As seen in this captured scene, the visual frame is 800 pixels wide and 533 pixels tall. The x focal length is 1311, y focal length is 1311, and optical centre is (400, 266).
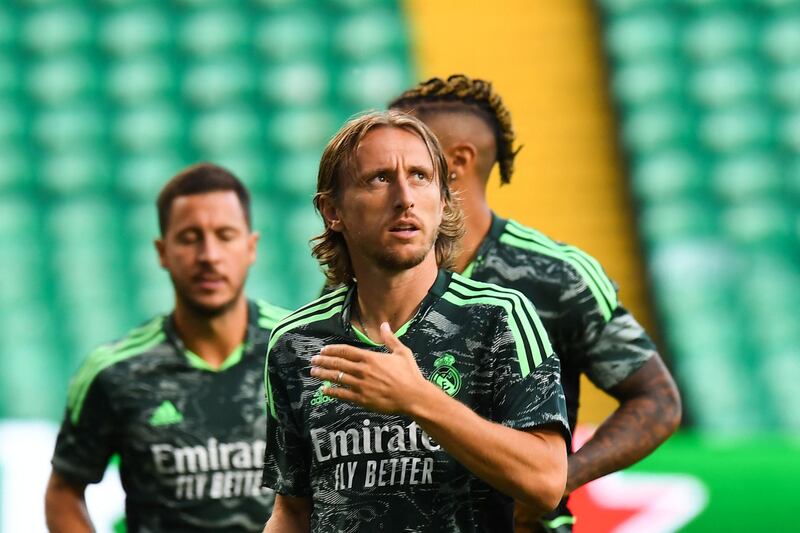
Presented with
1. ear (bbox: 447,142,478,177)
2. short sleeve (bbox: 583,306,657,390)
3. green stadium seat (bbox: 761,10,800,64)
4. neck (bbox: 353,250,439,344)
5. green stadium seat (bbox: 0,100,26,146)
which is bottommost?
short sleeve (bbox: 583,306,657,390)

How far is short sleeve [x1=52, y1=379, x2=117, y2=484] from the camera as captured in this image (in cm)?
364

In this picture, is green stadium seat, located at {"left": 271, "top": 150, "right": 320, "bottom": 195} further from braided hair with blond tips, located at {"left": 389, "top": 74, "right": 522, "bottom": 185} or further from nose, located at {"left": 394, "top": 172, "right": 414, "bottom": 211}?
nose, located at {"left": 394, "top": 172, "right": 414, "bottom": 211}

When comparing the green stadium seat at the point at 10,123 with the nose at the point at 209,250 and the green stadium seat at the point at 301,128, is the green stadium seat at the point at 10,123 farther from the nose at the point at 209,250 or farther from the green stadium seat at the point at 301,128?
the nose at the point at 209,250

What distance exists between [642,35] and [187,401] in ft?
19.7

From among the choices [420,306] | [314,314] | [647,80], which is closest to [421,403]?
[420,306]

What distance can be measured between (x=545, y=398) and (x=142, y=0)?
24.8 ft

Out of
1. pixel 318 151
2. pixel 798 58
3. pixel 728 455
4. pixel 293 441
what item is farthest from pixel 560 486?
pixel 798 58

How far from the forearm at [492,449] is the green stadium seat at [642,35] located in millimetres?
7101

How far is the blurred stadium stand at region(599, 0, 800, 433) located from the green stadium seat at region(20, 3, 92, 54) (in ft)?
11.8

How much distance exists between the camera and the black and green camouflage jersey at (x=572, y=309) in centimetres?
305

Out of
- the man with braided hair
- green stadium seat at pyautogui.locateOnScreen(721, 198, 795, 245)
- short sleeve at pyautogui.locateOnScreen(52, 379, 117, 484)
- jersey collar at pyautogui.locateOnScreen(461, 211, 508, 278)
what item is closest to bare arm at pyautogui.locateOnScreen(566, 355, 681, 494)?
the man with braided hair

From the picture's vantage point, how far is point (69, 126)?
8.70 m

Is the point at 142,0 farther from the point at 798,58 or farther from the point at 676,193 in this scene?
the point at 798,58

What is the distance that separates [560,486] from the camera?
212 cm
